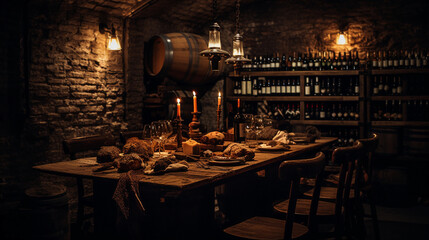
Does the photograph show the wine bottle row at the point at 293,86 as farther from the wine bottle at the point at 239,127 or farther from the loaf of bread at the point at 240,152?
the loaf of bread at the point at 240,152

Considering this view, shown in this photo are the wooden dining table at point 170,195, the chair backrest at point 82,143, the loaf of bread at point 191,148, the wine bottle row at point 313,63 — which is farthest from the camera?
the wine bottle row at point 313,63

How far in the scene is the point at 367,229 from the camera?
4.30 m

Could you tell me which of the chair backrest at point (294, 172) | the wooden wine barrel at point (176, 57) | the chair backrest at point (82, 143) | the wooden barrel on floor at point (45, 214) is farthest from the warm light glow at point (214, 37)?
the wooden wine barrel at point (176, 57)

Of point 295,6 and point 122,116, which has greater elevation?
point 295,6

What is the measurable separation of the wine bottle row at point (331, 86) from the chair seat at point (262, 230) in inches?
152

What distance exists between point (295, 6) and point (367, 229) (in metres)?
3.95

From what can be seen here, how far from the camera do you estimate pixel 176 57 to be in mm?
5562

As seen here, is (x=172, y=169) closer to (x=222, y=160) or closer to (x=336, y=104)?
(x=222, y=160)

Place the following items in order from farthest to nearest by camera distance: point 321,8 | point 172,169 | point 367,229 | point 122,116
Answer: point 321,8, point 122,116, point 367,229, point 172,169

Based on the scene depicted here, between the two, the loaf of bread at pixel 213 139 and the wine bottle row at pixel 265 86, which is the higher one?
the wine bottle row at pixel 265 86

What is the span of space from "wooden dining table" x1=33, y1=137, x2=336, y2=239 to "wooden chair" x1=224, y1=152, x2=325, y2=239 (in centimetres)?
31

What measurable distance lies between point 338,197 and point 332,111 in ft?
13.3

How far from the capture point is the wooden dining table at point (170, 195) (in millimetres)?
2160

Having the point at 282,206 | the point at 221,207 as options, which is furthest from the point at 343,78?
the point at 282,206
